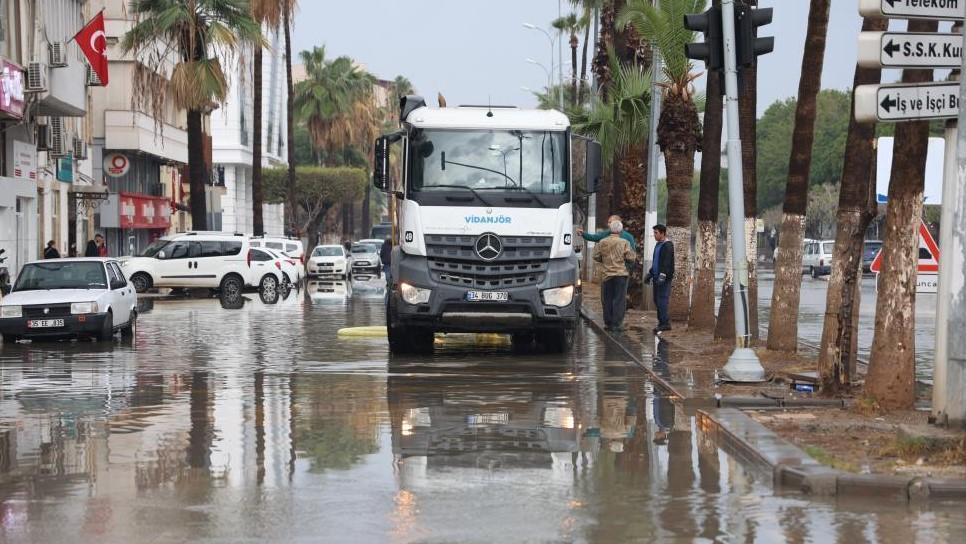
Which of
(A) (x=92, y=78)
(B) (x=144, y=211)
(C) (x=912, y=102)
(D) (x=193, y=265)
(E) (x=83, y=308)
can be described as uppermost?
(A) (x=92, y=78)

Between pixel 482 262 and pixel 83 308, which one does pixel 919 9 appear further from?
pixel 83 308

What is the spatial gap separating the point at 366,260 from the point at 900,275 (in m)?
55.9

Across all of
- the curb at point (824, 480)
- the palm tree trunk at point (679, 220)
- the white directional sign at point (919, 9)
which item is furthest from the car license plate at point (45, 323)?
the white directional sign at point (919, 9)

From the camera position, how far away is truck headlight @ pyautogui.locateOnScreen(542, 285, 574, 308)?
69.4 feet

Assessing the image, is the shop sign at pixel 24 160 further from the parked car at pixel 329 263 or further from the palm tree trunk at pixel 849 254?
the palm tree trunk at pixel 849 254

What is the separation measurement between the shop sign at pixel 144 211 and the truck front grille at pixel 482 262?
3979 cm

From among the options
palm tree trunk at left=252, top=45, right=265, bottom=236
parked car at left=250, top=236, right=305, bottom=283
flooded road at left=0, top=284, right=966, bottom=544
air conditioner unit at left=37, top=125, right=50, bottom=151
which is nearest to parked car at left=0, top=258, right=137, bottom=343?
flooded road at left=0, top=284, right=966, bottom=544

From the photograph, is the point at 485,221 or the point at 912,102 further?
the point at 485,221

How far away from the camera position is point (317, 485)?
9.89 m

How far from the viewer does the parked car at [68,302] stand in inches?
965

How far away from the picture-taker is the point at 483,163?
21.3 m

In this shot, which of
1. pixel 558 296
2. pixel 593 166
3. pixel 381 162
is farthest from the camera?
pixel 593 166

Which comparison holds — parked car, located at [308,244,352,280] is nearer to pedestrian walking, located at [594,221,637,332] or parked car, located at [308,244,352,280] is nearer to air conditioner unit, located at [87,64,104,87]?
air conditioner unit, located at [87,64,104,87]

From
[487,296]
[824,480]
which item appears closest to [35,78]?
[487,296]
